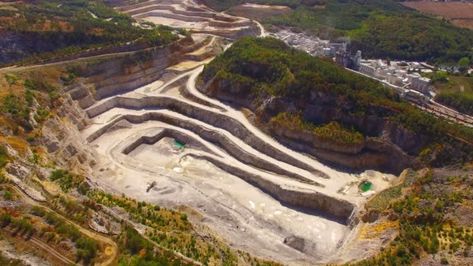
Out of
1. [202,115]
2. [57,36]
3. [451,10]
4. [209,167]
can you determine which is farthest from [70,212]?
[451,10]

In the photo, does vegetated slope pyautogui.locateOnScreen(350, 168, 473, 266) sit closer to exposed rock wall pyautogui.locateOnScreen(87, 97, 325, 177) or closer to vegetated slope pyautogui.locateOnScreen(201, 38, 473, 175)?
vegetated slope pyautogui.locateOnScreen(201, 38, 473, 175)

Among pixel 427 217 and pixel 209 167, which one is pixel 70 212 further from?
pixel 427 217

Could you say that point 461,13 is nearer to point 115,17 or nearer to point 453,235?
point 115,17

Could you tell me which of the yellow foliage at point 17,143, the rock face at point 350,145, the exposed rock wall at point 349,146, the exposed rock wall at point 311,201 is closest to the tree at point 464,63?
the rock face at point 350,145

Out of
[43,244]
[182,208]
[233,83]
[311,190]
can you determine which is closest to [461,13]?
[233,83]

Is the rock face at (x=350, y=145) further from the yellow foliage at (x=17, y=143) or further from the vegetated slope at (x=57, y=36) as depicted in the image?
the vegetated slope at (x=57, y=36)

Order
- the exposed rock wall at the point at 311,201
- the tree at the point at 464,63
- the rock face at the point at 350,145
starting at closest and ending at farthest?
the exposed rock wall at the point at 311,201 → the rock face at the point at 350,145 → the tree at the point at 464,63
